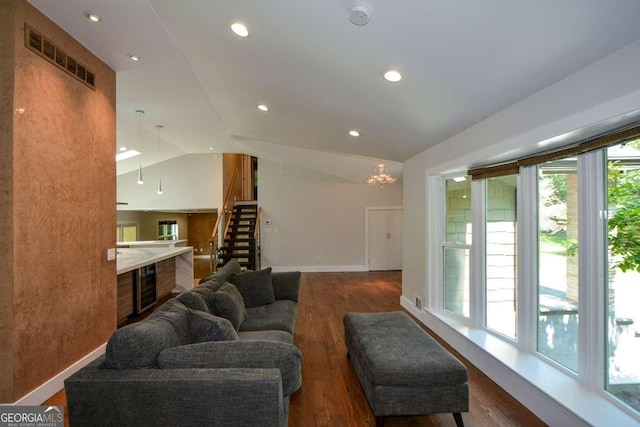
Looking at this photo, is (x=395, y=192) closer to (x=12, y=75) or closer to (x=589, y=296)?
(x=589, y=296)

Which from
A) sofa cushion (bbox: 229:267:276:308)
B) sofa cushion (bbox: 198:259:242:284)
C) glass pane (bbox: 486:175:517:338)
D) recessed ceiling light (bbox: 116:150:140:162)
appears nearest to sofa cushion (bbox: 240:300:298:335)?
sofa cushion (bbox: 229:267:276:308)

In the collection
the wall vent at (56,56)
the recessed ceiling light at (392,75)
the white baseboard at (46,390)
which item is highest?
the wall vent at (56,56)

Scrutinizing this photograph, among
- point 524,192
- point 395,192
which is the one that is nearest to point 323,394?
point 524,192

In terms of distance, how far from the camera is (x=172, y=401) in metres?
1.54

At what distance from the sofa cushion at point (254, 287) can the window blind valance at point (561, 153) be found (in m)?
Result: 2.58

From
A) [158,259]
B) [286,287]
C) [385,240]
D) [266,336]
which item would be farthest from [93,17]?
[385,240]

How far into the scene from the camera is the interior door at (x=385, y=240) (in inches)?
344

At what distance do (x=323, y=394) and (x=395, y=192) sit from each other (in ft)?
22.7

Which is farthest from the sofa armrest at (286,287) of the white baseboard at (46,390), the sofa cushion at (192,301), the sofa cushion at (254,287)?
the white baseboard at (46,390)

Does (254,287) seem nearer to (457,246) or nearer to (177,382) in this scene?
(177,382)

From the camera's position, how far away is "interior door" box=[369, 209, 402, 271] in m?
8.73

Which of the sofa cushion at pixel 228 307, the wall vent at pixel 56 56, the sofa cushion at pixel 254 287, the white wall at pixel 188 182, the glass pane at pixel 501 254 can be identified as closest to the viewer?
the wall vent at pixel 56 56

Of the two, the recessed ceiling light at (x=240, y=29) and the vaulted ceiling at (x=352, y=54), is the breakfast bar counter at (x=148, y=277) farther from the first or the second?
the recessed ceiling light at (x=240, y=29)

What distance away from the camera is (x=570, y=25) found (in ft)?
5.43
